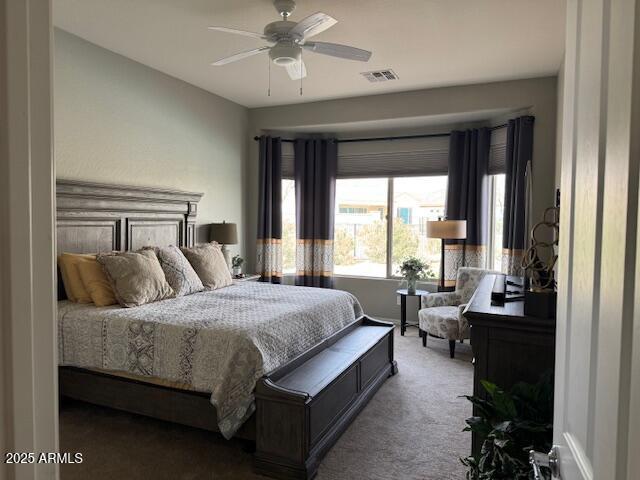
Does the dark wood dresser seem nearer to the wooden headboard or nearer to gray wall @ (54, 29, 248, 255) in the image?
the wooden headboard

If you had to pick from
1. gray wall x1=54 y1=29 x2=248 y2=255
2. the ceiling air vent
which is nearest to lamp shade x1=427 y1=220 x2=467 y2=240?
the ceiling air vent

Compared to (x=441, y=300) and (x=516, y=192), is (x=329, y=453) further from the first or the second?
(x=516, y=192)

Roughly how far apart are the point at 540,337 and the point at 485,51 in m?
2.95

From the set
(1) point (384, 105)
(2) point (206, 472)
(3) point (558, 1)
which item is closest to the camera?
(2) point (206, 472)

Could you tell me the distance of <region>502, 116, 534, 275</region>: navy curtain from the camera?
4641 mm

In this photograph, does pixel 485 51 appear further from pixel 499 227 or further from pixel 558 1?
pixel 499 227

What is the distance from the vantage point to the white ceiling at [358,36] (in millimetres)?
3119

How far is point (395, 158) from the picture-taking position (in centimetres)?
578

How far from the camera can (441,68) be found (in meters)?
4.34

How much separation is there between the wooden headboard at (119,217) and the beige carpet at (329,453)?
1343 mm

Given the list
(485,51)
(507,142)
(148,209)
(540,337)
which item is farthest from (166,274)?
(507,142)

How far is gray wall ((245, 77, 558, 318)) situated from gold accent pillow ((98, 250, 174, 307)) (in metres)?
2.61

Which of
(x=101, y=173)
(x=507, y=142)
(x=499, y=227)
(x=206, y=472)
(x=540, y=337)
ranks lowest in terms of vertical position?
(x=206, y=472)

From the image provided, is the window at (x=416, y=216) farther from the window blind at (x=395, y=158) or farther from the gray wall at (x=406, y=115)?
the gray wall at (x=406, y=115)
